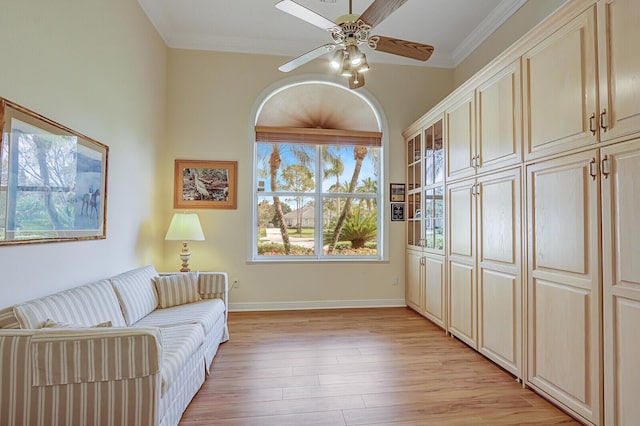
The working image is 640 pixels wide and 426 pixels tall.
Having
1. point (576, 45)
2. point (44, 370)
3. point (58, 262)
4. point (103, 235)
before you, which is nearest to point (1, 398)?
point (44, 370)

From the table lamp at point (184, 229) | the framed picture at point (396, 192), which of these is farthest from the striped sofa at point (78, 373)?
the framed picture at point (396, 192)

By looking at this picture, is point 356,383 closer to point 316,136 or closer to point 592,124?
point 592,124

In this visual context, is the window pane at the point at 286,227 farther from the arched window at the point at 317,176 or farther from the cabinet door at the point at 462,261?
the cabinet door at the point at 462,261

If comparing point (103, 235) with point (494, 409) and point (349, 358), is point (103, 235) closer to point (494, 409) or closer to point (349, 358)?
point (349, 358)

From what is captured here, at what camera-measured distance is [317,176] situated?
4.36 m

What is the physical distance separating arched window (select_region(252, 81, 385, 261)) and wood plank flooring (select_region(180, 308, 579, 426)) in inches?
48.5

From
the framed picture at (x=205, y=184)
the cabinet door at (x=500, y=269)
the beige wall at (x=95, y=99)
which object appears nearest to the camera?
the beige wall at (x=95, y=99)

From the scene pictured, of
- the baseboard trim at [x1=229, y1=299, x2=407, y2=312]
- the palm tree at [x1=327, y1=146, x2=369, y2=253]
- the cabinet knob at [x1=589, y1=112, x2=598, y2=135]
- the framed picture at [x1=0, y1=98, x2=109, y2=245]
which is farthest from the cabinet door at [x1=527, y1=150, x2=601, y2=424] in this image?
the framed picture at [x1=0, y1=98, x2=109, y2=245]

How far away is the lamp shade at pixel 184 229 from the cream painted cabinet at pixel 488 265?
2.71 meters

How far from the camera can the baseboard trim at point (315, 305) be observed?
13.4 ft

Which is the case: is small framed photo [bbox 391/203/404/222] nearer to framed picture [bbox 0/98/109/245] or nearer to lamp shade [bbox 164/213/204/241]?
lamp shade [bbox 164/213/204/241]

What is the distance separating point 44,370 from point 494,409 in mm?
2401

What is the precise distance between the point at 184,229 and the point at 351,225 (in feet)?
7.03

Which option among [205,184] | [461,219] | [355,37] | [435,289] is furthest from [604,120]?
[205,184]
